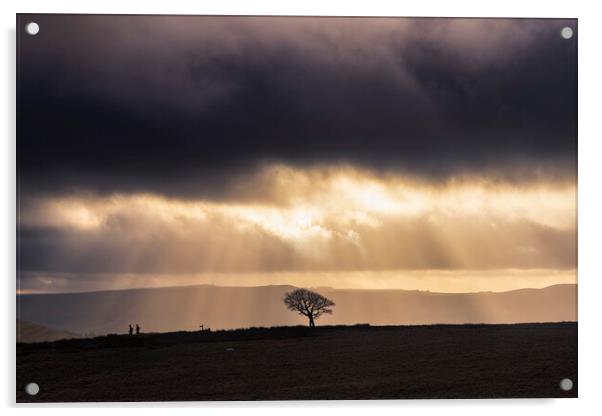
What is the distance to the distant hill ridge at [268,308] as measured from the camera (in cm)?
610

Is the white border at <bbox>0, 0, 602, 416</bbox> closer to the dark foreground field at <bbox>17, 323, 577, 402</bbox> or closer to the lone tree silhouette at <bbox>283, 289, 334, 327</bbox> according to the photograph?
the dark foreground field at <bbox>17, 323, 577, 402</bbox>

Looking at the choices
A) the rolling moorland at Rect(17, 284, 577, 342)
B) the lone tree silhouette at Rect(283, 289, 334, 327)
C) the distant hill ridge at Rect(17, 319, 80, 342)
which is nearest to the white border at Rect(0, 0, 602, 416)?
the distant hill ridge at Rect(17, 319, 80, 342)

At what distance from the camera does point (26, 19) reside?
6.20 meters

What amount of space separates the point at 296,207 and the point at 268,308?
40.3 inches

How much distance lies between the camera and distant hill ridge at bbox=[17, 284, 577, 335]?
20.0 feet

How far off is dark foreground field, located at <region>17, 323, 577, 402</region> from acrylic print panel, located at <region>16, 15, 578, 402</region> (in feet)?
0.06

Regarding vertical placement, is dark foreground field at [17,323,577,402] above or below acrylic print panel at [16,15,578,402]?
below
